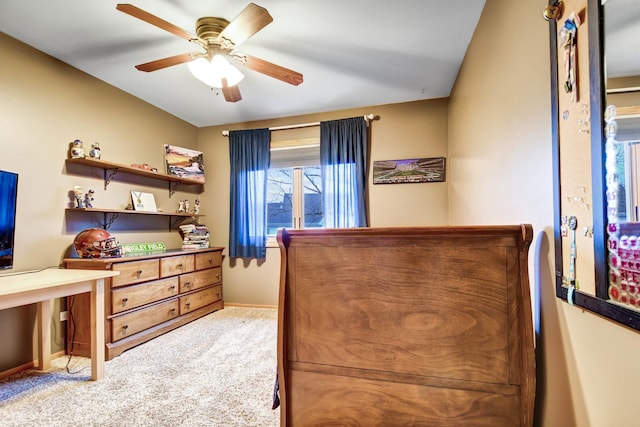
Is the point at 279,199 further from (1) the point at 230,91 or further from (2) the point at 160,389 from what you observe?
(2) the point at 160,389

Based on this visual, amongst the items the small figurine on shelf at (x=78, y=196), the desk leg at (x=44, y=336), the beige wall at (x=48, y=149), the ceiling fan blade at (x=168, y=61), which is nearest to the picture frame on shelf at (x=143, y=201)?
the beige wall at (x=48, y=149)

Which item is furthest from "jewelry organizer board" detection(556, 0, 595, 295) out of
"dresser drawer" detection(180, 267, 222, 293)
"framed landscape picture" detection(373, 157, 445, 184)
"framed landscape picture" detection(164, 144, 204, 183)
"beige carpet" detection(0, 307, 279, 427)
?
"framed landscape picture" detection(164, 144, 204, 183)

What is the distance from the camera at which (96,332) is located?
192 centimetres

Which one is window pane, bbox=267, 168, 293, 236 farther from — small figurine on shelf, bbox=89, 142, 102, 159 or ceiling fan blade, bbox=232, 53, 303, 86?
small figurine on shelf, bbox=89, 142, 102, 159

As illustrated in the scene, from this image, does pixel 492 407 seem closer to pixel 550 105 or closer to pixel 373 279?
pixel 373 279

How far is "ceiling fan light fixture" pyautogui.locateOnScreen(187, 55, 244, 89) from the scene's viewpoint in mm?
1938

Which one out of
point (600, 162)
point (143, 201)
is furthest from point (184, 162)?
point (600, 162)

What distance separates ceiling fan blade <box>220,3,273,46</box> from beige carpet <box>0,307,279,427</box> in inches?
88.8

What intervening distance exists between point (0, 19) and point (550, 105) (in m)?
3.29

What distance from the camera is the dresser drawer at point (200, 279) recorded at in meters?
3.03

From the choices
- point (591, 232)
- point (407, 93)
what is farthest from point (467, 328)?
point (407, 93)

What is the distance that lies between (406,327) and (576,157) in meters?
0.76

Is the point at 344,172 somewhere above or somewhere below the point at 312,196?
above

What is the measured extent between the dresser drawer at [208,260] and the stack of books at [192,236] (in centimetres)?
16
